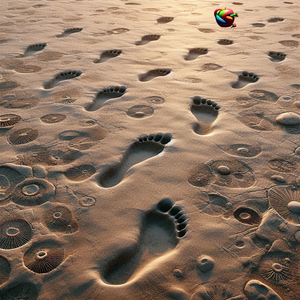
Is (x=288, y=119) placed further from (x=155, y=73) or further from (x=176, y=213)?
(x=155, y=73)

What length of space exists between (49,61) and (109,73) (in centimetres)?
72

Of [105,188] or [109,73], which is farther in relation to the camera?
[109,73]

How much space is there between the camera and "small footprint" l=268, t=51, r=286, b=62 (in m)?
3.50

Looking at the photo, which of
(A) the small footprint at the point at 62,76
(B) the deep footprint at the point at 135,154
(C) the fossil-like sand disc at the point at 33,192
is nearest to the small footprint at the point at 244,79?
(B) the deep footprint at the point at 135,154

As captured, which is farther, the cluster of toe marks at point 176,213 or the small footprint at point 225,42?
the small footprint at point 225,42

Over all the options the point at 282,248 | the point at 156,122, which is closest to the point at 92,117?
the point at 156,122

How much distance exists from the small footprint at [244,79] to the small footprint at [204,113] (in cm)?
42

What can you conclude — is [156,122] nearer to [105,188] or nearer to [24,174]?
[105,188]

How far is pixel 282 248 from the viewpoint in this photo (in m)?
1.55

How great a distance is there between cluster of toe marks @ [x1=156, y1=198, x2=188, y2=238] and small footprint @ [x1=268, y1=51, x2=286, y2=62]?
91.5 inches

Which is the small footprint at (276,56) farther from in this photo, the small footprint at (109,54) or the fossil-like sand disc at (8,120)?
the fossil-like sand disc at (8,120)

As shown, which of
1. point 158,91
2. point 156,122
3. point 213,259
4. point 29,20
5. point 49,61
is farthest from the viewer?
point 29,20

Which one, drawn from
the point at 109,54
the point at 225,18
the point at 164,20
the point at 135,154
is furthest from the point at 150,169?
the point at 164,20

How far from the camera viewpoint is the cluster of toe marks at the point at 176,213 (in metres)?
1.66
